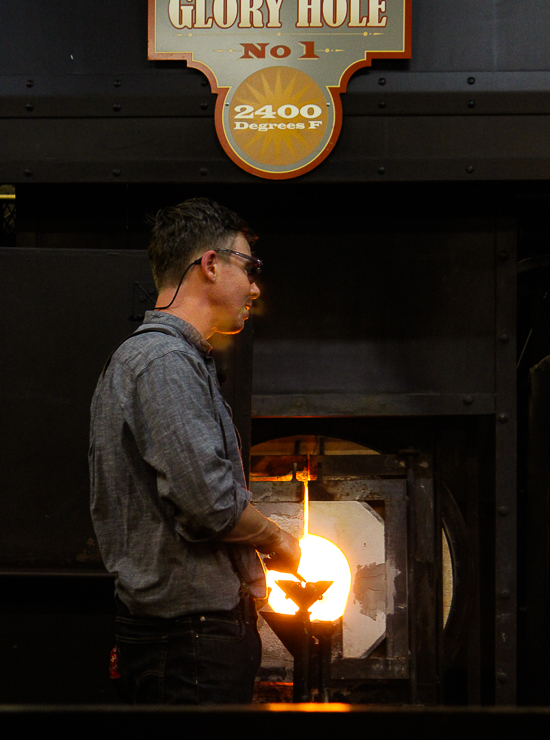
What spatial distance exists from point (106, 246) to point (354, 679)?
202 cm

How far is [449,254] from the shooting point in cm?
284

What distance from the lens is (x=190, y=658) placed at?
1.62 metres

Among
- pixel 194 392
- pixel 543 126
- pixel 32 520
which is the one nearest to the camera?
pixel 194 392

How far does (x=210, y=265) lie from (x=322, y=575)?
1.52 metres

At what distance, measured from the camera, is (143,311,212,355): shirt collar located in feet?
5.90

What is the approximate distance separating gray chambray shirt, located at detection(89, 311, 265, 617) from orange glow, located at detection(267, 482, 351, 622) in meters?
1.14

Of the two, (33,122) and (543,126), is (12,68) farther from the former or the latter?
(543,126)

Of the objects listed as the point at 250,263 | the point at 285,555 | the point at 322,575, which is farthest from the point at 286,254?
the point at 285,555

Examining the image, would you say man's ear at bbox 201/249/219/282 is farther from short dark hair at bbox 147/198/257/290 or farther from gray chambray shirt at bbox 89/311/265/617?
gray chambray shirt at bbox 89/311/265/617

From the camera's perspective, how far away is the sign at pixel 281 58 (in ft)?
8.58

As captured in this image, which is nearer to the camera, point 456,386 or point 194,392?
point 194,392

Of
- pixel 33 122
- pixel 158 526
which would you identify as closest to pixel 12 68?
pixel 33 122

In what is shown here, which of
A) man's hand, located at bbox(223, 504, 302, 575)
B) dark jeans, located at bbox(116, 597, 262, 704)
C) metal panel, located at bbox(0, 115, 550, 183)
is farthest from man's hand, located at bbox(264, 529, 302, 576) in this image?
metal panel, located at bbox(0, 115, 550, 183)

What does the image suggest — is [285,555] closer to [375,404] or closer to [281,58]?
[375,404]
